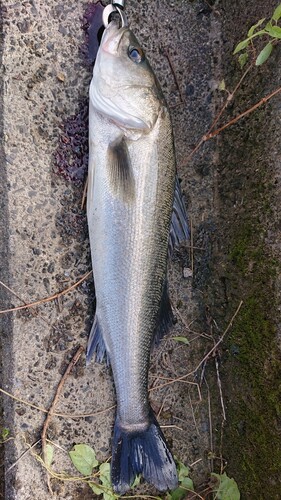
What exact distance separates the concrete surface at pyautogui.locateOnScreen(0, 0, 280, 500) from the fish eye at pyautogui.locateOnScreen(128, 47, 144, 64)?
14.1 inches

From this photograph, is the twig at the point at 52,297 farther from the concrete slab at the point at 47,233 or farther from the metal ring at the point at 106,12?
the metal ring at the point at 106,12

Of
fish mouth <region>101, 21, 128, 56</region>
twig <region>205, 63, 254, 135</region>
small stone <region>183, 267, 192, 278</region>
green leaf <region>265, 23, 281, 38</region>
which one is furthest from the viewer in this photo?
small stone <region>183, 267, 192, 278</region>

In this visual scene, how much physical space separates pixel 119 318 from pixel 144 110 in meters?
0.96

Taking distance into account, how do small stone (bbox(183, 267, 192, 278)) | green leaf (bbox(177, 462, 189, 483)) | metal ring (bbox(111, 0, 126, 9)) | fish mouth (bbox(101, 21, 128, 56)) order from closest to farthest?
fish mouth (bbox(101, 21, 128, 56))
metal ring (bbox(111, 0, 126, 9))
green leaf (bbox(177, 462, 189, 483))
small stone (bbox(183, 267, 192, 278))

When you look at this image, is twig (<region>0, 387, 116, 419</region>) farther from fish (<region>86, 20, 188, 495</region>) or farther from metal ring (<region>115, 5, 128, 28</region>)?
metal ring (<region>115, 5, 128, 28</region>)

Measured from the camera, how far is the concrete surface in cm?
258

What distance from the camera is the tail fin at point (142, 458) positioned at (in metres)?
2.57

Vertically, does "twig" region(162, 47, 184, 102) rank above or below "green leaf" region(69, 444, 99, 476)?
above

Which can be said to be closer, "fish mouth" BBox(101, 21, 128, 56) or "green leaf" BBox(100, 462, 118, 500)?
"fish mouth" BBox(101, 21, 128, 56)

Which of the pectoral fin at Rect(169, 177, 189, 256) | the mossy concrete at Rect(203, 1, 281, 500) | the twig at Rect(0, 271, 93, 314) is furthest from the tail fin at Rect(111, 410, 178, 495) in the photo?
the pectoral fin at Rect(169, 177, 189, 256)

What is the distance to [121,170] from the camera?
7.79ft

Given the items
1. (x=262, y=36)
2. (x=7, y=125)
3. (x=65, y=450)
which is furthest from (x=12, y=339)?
(x=262, y=36)

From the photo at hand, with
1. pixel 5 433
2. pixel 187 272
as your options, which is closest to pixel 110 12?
pixel 187 272

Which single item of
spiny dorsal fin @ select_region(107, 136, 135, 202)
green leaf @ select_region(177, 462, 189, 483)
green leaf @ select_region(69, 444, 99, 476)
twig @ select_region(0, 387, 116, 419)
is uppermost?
spiny dorsal fin @ select_region(107, 136, 135, 202)
